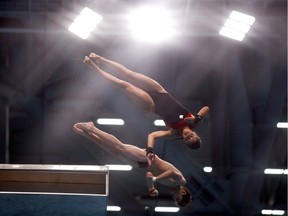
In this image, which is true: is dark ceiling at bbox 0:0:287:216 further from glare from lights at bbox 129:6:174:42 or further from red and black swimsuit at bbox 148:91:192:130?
red and black swimsuit at bbox 148:91:192:130

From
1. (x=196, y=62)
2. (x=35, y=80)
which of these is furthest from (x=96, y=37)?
(x=196, y=62)

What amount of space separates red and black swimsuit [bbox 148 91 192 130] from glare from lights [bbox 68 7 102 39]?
121 inches

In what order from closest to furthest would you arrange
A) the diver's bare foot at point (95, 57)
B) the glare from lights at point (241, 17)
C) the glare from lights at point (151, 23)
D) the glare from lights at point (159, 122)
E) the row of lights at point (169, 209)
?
the diver's bare foot at point (95, 57) → the glare from lights at point (241, 17) → the glare from lights at point (151, 23) → the row of lights at point (169, 209) → the glare from lights at point (159, 122)

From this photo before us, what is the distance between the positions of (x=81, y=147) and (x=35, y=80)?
3.09 meters

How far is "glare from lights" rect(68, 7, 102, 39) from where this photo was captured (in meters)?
10.3

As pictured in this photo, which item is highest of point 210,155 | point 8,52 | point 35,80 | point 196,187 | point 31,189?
point 8,52

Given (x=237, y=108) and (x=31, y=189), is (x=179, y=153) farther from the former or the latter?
(x=31, y=189)

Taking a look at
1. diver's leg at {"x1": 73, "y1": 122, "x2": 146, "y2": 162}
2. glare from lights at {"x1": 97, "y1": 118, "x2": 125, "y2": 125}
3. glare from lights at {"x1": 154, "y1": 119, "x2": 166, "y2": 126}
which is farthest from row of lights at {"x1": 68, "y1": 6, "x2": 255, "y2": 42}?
glare from lights at {"x1": 97, "y1": 118, "x2": 125, "y2": 125}

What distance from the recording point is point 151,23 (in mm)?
10680

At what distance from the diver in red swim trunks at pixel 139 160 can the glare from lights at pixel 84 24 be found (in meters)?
3.35

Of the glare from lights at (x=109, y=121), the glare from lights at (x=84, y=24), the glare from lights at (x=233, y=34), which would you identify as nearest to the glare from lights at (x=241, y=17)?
the glare from lights at (x=233, y=34)

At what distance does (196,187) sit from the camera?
1230 cm

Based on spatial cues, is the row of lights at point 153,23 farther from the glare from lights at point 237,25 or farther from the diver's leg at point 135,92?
the diver's leg at point 135,92

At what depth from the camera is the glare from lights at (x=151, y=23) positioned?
10.4 metres
